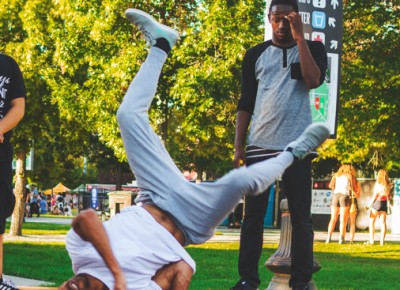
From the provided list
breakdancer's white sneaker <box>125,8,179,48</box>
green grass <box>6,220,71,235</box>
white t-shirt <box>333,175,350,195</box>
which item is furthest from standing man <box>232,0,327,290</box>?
green grass <box>6,220,71,235</box>

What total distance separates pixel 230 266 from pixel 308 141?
9035mm

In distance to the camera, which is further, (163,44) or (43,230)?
(43,230)

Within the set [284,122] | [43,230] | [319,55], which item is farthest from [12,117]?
[43,230]

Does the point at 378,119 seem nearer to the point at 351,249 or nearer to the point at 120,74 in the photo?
the point at 351,249

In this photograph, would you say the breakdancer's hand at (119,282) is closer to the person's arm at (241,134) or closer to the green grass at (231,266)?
the person's arm at (241,134)

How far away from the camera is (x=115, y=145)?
89.7 ft

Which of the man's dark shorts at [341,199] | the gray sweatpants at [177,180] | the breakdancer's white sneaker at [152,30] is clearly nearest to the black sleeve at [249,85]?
the breakdancer's white sneaker at [152,30]

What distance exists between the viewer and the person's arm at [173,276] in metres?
4.84

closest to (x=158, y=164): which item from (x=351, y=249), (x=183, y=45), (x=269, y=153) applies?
(x=269, y=153)

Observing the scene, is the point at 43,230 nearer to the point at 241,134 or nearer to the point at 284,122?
the point at 241,134

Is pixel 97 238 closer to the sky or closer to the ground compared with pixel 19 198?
closer to the sky

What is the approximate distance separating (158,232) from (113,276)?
41 centimetres

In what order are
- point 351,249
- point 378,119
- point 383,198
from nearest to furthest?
point 351,249
point 383,198
point 378,119

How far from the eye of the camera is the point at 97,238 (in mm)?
4574
